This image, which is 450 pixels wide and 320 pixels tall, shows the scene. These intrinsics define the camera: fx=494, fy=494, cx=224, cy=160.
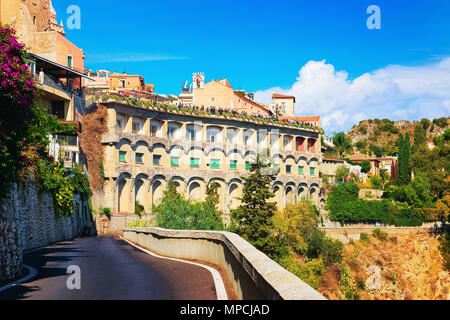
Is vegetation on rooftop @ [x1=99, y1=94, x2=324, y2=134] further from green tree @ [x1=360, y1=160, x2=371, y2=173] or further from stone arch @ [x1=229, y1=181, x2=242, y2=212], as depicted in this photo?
green tree @ [x1=360, y1=160, x2=371, y2=173]

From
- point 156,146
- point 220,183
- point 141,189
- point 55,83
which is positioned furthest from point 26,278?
point 220,183

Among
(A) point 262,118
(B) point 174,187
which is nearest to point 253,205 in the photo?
(B) point 174,187

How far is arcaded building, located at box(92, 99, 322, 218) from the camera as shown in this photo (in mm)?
64938

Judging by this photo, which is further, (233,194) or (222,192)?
(233,194)

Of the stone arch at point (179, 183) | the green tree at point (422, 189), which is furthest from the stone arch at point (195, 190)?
the green tree at point (422, 189)

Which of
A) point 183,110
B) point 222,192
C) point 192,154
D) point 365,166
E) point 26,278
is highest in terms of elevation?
point 183,110

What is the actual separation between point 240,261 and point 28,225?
81.6 feet

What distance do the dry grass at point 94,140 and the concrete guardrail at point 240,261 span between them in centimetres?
3652

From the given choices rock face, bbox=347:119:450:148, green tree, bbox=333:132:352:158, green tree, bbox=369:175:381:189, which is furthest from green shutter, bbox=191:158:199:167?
rock face, bbox=347:119:450:148

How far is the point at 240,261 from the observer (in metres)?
12.0

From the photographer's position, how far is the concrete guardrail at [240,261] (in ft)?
24.9

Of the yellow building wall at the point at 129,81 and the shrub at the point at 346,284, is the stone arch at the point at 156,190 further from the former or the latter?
the yellow building wall at the point at 129,81

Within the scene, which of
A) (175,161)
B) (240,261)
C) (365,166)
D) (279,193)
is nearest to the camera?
(240,261)

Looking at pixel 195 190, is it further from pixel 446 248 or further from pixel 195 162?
pixel 446 248
